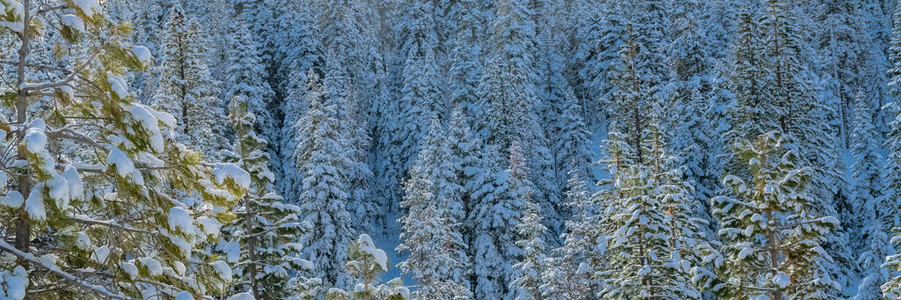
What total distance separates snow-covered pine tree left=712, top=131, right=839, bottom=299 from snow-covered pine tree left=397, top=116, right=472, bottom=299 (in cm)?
1315

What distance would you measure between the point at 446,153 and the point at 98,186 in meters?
31.5

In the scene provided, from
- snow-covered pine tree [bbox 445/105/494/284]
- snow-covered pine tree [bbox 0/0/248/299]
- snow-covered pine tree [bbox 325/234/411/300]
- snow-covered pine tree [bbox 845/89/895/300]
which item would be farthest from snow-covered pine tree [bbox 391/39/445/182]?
snow-covered pine tree [bbox 0/0/248/299]

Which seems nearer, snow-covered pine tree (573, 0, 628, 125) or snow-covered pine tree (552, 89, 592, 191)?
snow-covered pine tree (552, 89, 592, 191)

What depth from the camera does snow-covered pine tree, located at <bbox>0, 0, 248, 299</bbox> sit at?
659 cm

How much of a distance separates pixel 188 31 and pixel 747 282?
77.5 feet

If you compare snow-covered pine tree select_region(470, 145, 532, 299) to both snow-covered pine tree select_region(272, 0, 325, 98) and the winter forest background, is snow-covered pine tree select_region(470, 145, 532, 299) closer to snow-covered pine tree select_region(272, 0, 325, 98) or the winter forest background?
the winter forest background

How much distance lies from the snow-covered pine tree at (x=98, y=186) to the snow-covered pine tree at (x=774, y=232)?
494 inches

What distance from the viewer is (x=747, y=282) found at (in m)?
17.7

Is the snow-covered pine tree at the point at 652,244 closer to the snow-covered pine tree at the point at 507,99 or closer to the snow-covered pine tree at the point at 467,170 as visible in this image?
the snow-covered pine tree at the point at 467,170

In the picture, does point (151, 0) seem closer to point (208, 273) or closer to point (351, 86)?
point (351, 86)

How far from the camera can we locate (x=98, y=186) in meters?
7.50

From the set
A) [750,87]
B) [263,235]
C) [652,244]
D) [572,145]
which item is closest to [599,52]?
[572,145]

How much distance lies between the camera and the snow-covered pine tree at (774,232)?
16141mm

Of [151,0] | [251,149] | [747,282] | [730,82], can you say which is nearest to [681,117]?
[730,82]
